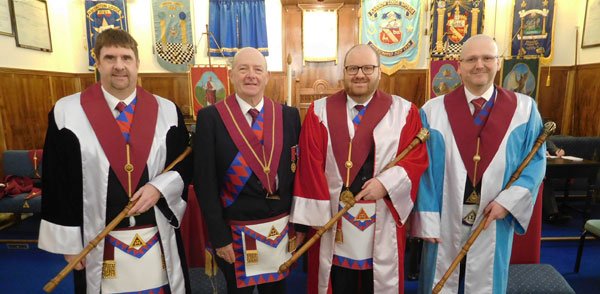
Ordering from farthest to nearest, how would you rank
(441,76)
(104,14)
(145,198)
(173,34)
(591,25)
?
1. (173,34)
2. (104,14)
3. (441,76)
4. (591,25)
5. (145,198)

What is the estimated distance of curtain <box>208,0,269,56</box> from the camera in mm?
7844

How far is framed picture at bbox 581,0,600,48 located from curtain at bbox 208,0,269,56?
24.0 ft

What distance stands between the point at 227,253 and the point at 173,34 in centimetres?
775

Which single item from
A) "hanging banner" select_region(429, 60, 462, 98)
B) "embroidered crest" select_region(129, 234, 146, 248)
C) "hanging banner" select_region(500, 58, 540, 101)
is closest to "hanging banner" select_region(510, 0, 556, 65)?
"hanging banner" select_region(500, 58, 540, 101)

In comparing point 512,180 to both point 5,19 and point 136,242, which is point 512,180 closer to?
point 136,242

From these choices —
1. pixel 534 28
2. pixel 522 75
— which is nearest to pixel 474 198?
pixel 522 75

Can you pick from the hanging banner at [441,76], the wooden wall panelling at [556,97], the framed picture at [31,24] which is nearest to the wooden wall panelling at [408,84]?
the hanging banner at [441,76]

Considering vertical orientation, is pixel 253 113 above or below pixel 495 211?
above

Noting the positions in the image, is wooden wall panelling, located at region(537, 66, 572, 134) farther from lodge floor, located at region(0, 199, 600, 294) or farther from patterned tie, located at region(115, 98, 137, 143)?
patterned tie, located at region(115, 98, 137, 143)

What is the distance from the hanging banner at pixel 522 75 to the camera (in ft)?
23.1

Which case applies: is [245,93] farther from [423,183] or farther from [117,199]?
[423,183]

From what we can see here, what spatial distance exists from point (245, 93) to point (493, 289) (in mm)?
1867

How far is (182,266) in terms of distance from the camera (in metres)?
1.81

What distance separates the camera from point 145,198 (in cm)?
157
